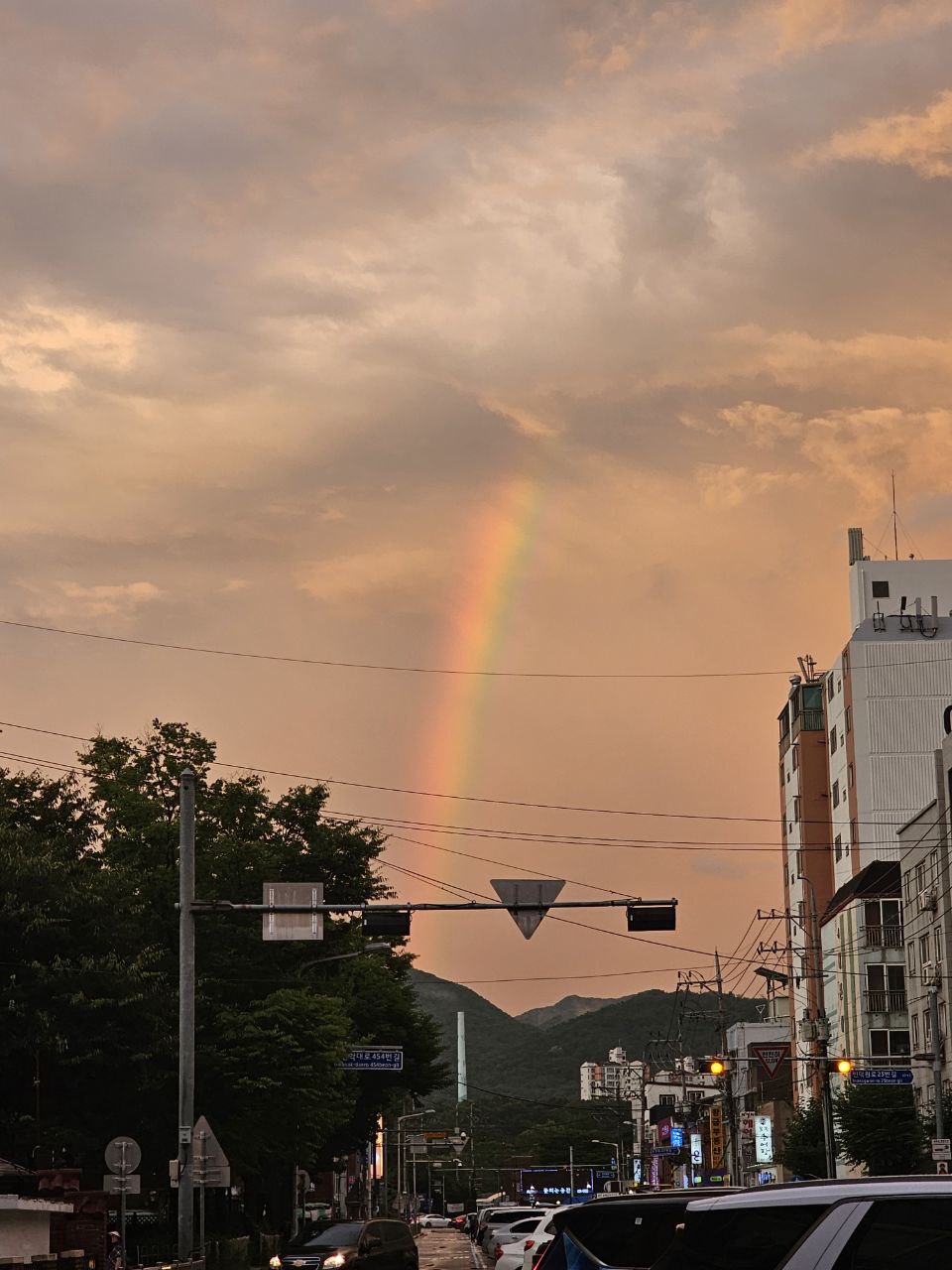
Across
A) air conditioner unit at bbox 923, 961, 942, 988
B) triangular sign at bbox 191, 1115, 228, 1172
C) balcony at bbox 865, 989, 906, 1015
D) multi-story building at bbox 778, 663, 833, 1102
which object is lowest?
triangular sign at bbox 191, 1115, 228, 1172

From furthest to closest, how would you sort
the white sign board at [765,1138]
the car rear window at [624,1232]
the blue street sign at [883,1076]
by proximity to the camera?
the white sign board at [765,1138]
the blue street sign at [883,1076]
the car rear window at [624,1232]

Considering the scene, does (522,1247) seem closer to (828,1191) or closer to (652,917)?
(652,917)

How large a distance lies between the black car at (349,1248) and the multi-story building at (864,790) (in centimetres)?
5329

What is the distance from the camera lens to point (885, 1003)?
94.8 m

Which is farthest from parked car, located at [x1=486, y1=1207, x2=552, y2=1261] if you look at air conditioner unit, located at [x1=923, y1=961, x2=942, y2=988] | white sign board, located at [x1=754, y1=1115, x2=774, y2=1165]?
white sign board, located at [x1=754, y1=1115, x2=774, y2=1165]

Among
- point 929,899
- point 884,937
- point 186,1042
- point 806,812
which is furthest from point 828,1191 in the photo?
point 806,812

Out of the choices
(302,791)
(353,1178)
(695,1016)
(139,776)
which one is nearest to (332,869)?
(302,791)

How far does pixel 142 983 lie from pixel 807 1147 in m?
41.3

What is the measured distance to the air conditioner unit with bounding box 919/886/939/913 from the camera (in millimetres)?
75688

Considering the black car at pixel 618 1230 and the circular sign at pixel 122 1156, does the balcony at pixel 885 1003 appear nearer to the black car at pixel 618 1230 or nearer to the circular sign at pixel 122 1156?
the circular sign at pixel 122 1156

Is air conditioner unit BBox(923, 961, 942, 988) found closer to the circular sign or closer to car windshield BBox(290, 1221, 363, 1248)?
car windshield BBox(290, 1221, 363, 1248)

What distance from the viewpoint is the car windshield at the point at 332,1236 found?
34.0 meters

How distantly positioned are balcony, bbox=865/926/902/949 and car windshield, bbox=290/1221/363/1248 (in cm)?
6618

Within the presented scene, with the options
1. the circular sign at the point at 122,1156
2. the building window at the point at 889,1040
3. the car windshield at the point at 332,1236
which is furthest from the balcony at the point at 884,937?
the circular sign at the point at 122,1156
